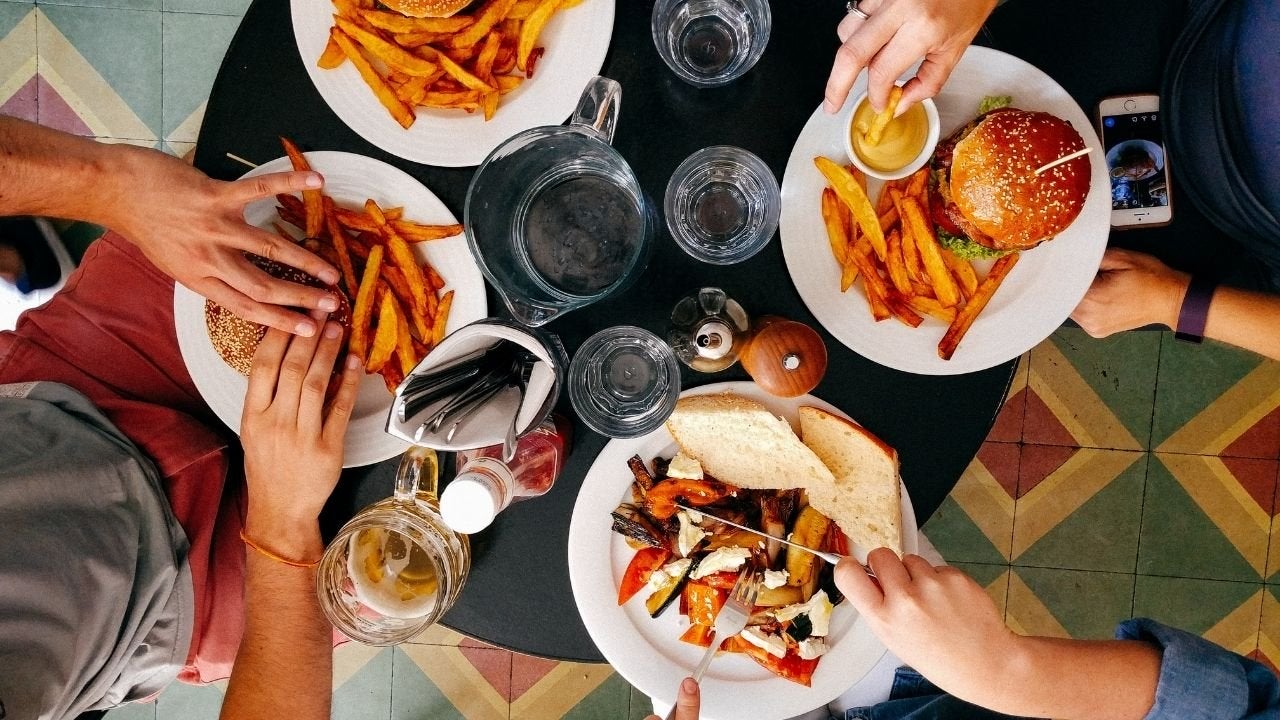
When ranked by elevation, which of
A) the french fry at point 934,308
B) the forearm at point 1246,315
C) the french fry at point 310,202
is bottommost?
the forearm at point 1246,315

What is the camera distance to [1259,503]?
2.68m

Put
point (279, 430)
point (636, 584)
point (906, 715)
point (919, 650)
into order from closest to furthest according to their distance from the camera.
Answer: point (919, 650), point (279, 430), point (636, 584), point (906, 715)

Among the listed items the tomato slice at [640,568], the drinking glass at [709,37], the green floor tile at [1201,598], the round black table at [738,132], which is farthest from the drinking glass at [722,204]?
the green floor tile at [1201,598]

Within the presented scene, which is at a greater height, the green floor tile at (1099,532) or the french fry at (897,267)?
the french fry at (897,267)

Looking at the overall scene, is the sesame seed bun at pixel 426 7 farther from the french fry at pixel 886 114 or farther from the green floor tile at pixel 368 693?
the green floor tile at pixel 368 693

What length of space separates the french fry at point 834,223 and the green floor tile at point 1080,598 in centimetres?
173

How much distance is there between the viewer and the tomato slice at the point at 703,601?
1601mm

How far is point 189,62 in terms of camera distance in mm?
2678

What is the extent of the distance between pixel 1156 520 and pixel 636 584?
2.03 meters

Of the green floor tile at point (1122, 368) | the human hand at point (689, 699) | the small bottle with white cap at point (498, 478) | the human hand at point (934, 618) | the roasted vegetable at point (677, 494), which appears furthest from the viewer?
the green floor tile at point (1122, 368)

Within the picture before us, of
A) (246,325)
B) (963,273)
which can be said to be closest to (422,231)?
(246,325)

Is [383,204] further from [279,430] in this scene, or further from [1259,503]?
[1259,503]

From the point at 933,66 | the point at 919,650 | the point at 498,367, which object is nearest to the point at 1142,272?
the point at 933,66

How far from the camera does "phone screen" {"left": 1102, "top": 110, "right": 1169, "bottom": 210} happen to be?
63.6 inches
